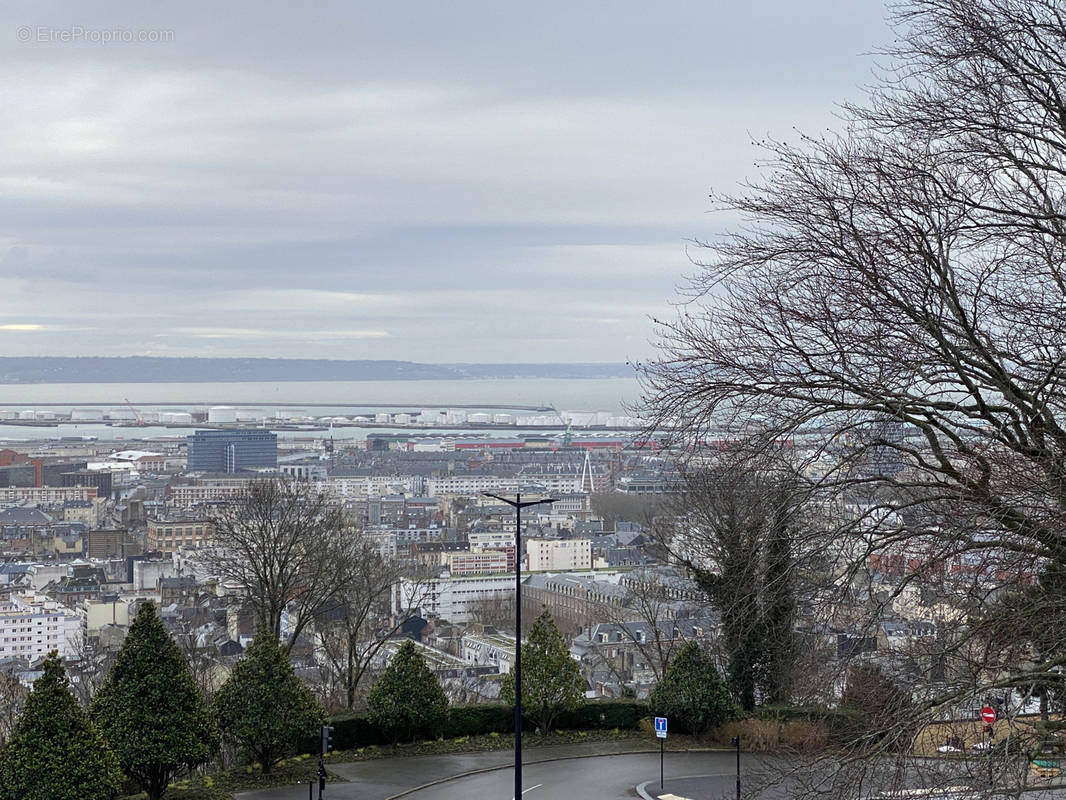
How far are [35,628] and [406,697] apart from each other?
61.1 metres

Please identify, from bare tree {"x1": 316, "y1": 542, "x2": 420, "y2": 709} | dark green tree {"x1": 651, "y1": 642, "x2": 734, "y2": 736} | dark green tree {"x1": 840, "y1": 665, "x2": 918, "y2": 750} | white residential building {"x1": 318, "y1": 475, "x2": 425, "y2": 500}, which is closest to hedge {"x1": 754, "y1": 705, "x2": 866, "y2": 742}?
dark green tree {"x1": 840, "y1": 665, "x2": 918, "y2": 750}

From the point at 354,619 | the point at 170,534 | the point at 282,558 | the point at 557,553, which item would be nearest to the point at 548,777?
the point at 282,558

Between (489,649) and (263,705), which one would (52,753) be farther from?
(489,649)

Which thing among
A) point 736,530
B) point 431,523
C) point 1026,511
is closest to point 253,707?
point 736,530

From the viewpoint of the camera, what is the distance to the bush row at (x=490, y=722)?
2423 centimetres

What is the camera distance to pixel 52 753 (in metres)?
16.2

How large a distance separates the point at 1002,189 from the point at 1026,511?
2.53m

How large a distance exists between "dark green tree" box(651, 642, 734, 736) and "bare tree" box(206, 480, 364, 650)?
954 centimetres

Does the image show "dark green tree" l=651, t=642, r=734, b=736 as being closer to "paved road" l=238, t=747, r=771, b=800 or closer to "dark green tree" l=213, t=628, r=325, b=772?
"paved road" l=238, t=747, r=771, b=800

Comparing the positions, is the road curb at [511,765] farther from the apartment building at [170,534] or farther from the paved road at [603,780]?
the apartment building at [170,534]

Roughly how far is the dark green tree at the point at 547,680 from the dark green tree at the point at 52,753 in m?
10.6

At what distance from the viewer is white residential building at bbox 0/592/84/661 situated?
7369 centimetres

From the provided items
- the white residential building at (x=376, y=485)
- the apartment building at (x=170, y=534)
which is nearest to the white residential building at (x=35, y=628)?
the apartment building at (x=170, y=534)

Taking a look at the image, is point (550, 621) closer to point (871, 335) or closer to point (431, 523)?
point (871, 335)
